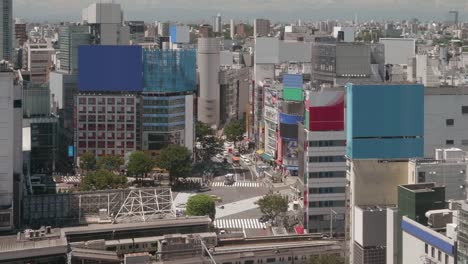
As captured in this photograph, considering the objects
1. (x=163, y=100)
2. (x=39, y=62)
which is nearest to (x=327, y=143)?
(x=163, y=100)

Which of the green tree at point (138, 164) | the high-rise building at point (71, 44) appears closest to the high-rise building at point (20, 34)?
the high-rise building at point (71, 44)

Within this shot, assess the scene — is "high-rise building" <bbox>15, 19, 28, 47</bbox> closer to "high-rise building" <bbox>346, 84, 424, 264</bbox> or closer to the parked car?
the parked car

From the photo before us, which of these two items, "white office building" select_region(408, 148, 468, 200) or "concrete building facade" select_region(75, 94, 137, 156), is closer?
"white office building" select_region(408, 148, 468, 200)

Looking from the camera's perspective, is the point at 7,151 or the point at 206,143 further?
the point at 206,143

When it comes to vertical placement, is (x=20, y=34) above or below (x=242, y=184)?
above

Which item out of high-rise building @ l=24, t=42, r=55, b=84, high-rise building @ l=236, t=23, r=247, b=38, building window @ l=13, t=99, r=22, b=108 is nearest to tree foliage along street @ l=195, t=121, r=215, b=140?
high-rise building @ l=24, t=42, r=55, b=84

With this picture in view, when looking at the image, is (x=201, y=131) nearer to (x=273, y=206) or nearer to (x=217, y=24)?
(x=273, y=206)
